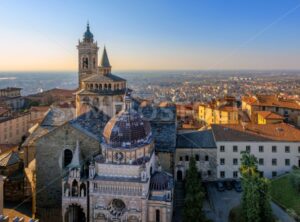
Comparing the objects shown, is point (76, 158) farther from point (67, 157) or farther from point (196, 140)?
point (196, 140)

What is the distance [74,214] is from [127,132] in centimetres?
953

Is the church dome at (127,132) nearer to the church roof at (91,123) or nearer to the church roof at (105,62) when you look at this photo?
the church roof at (91,123)

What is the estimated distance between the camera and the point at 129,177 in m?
27.0

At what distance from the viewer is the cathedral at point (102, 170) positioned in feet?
88.1

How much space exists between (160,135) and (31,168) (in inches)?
564

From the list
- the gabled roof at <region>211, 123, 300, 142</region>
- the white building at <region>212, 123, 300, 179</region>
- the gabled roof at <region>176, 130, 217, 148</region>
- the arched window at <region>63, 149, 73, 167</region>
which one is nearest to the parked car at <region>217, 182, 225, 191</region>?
the white building at <region>212, 123, 300, 179</region>

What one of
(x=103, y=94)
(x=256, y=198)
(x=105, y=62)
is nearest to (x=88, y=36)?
(x=105, y=62)

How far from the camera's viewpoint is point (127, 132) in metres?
27.6

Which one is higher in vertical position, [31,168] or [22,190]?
[31,168]

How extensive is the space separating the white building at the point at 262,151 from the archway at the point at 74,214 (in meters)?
17.9

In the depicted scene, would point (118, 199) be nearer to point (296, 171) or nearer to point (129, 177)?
point (129, 177)

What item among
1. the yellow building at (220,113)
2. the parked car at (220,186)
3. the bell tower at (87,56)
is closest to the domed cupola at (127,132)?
the parked car at (220,186)

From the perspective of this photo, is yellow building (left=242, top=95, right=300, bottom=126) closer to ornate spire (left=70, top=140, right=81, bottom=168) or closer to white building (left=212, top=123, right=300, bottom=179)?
white building (left=212, top=123, right=300, bottom=179)

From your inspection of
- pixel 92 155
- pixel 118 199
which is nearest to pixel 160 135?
pixel 92 155
